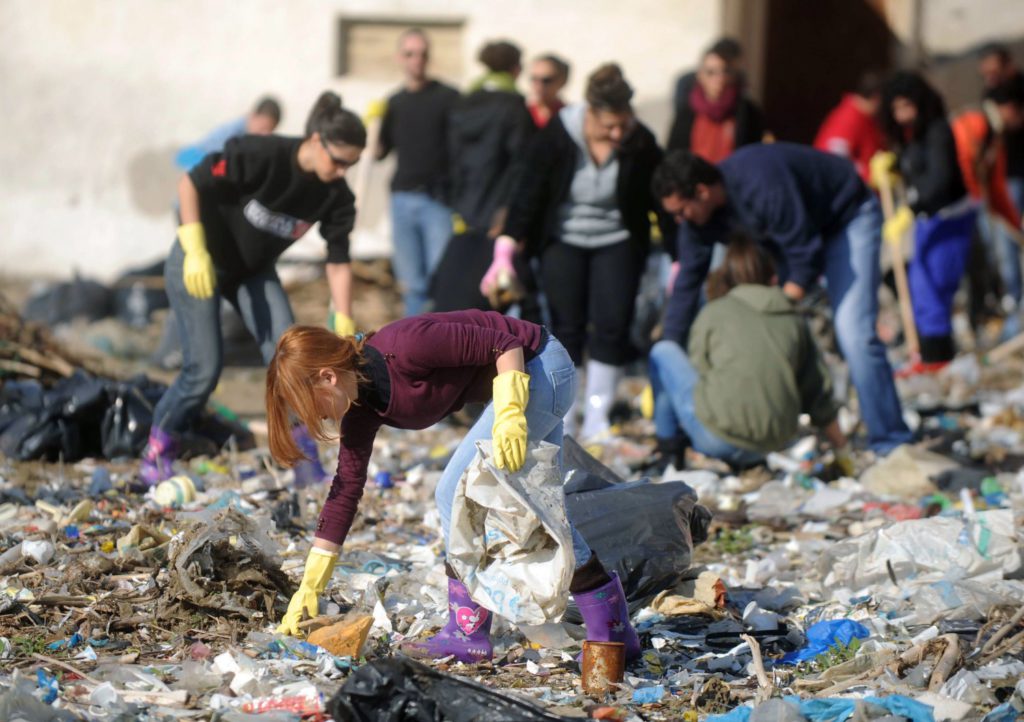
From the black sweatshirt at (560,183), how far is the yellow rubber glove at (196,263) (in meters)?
1.80

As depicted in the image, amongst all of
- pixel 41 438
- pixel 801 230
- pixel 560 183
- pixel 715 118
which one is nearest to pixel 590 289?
pixel 560 183

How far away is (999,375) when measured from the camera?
9.14 m

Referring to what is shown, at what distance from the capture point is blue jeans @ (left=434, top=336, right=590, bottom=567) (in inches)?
157

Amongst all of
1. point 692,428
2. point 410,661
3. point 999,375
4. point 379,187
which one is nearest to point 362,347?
point 410,661

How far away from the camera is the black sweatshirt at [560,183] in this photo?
→ 22.9 ft

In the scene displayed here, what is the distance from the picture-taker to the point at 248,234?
19.2 feet

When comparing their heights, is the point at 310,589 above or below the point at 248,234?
below

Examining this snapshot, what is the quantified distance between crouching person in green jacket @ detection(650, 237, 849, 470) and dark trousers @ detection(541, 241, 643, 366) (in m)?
0.52

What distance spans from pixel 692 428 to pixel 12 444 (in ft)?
10.4

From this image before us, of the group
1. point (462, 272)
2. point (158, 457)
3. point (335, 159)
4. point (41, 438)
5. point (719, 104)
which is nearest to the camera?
point (335, 159)

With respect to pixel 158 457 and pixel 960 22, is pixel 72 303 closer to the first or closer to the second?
pixel 158 457

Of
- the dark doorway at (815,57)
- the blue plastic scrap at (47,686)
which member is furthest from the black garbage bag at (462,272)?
the dark doorway at (815,57)

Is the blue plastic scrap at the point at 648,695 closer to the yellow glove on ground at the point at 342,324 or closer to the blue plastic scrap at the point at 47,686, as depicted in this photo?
the blue plastic scrap at the point at 47,686

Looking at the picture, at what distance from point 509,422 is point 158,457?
2.80m
